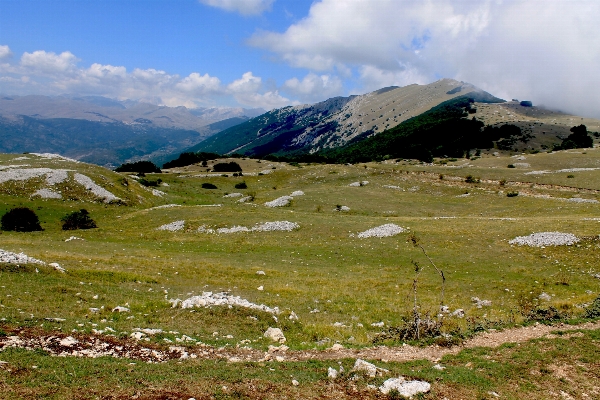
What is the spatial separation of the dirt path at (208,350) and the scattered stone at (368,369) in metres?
1.49

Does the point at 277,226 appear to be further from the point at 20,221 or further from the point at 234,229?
the point at 20,221

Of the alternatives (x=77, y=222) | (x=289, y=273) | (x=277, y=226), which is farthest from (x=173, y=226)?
(x=289, y=273)

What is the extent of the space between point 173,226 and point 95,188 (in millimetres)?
27601

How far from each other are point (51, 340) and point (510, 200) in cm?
6027

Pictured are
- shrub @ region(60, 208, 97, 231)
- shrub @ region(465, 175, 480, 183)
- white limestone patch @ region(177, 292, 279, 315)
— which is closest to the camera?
white limestone patch @ region(177, 292, 279, 315)

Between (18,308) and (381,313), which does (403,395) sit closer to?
(381,313)

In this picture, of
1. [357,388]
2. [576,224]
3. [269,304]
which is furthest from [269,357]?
[576,224]

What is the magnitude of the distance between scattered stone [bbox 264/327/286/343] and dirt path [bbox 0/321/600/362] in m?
1.57

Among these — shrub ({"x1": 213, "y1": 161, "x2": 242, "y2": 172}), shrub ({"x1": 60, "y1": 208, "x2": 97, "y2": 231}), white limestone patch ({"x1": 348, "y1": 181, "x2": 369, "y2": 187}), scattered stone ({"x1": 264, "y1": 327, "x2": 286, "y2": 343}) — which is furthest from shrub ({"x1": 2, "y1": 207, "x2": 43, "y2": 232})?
shrub ({"x1": 213, "y1": 161, "x2": 242, "y2": 172})

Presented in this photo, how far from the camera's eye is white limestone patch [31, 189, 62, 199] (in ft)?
197

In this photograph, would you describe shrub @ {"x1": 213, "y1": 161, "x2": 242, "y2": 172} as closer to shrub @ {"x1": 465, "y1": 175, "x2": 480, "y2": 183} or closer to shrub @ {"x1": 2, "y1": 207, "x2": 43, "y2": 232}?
shrub @ {"x1": 465, "y1": 175, "x2": 480, "y2": 183}

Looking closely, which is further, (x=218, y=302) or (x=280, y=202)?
(x=280, y=202)

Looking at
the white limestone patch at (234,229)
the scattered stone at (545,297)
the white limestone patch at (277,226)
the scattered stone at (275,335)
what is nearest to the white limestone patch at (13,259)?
the scattered stone at (275,335)

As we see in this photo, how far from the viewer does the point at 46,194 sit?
60.3 metres
